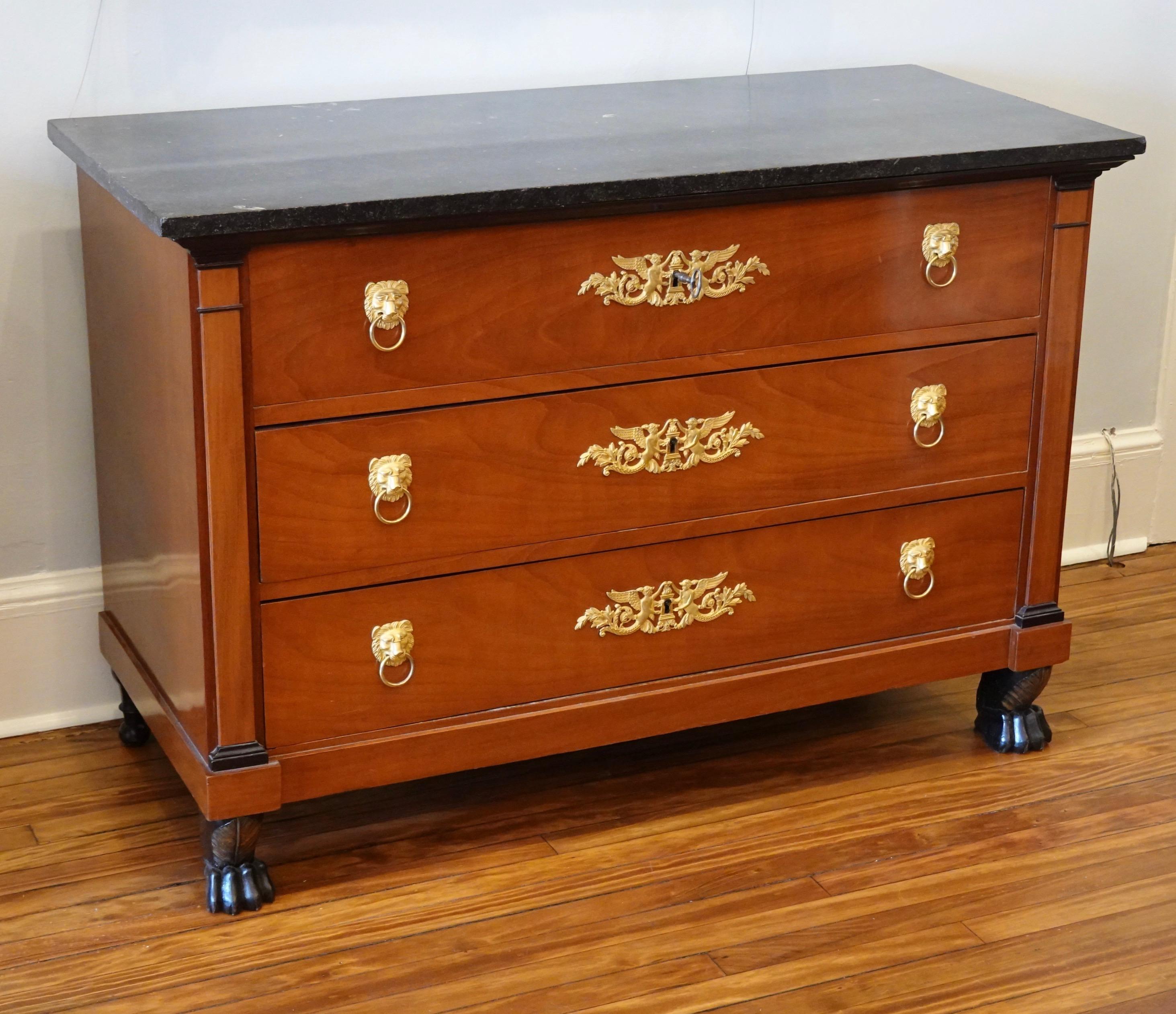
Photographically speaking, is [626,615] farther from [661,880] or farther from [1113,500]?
[1113,500]

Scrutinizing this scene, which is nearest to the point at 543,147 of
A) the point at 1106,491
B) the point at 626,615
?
the point at 626,615

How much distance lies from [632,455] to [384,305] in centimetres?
37

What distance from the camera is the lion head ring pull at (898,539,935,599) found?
2.06m

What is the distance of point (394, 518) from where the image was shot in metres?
1.76

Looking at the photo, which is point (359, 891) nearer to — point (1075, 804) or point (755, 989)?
point (755, 989)

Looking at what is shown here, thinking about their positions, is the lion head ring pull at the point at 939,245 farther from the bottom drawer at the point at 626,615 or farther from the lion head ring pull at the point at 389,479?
the lion head ring pull at the point at 389,479

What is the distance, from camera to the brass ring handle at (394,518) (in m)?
1.75

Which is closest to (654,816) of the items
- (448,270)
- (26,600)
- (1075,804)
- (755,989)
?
(755,989)

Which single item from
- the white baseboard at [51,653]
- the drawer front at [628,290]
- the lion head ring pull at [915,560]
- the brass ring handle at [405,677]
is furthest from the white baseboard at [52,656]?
the lion head ring pull at [915,560]

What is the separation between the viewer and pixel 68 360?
7.02 ft

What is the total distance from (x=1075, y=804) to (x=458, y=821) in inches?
32.5

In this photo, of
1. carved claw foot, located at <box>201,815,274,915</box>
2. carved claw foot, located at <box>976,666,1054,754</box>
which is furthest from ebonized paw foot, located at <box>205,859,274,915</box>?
carved claw foot, located at <box>976,666,1054,754</box>

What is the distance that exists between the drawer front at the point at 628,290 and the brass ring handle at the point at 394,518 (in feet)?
0.42

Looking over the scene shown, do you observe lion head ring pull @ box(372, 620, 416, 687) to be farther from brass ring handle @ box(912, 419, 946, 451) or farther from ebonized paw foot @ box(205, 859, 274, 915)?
brass ring handle @ box(912, 419, 946, 451)
